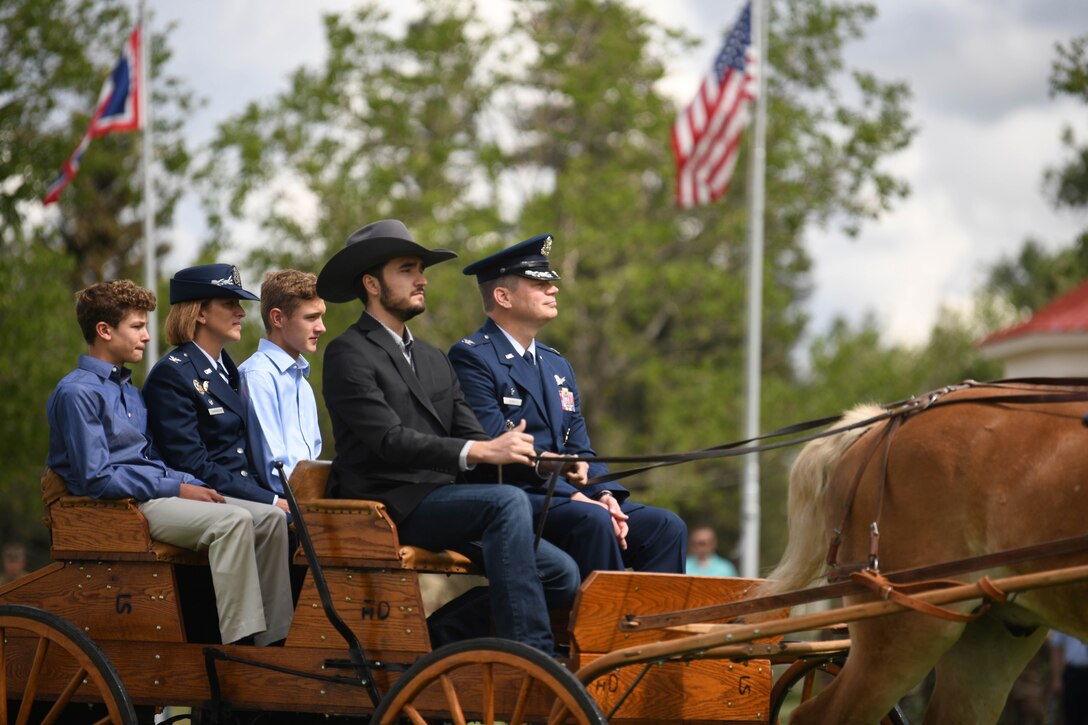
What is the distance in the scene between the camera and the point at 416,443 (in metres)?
5.14

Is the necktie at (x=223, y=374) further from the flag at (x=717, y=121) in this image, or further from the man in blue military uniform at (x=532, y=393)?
the flag at (x=717, y=121)

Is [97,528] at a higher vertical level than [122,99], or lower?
lower

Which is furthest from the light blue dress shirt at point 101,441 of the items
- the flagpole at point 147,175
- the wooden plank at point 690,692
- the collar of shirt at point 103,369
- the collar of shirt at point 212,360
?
the flagpole at point 147,175

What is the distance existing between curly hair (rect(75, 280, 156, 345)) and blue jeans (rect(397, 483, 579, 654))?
161cm

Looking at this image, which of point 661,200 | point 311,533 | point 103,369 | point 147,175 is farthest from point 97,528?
point 661,200

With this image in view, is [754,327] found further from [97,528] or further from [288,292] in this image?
[97,528]

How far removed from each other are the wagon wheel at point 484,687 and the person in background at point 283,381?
4.92 feet

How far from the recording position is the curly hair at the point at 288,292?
6.44 metres

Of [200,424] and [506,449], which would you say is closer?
[506,449]

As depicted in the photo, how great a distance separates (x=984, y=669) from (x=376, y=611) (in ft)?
7.64

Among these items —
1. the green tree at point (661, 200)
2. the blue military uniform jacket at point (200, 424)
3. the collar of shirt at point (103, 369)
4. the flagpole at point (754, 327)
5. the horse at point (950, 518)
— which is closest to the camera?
the horse at point (950, 518)

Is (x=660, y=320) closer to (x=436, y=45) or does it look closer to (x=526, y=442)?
(x=436, y=45)

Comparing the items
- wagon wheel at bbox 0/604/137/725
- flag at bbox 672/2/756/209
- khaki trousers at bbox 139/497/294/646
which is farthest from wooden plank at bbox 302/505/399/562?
flag at bbox 672/2/756/209

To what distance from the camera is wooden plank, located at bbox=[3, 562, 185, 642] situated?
5.50 metres
